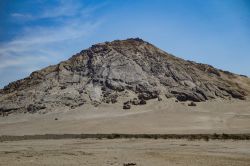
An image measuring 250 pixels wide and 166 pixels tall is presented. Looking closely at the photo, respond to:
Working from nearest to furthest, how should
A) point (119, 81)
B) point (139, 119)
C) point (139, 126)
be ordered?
point (139, 126) < point (139, 119) < point (119, 81)

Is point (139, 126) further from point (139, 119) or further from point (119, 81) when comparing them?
point (119, 81)

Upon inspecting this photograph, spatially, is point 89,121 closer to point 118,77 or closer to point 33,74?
point 118,77

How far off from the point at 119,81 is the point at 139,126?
2373cm

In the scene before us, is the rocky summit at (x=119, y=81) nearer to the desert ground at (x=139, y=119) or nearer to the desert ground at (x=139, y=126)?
the desert ground at (x=139, y=119)

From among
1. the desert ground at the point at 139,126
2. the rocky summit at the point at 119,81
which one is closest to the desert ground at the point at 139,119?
the desert ground at the point at 139,126

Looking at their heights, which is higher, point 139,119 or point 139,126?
point 139,119

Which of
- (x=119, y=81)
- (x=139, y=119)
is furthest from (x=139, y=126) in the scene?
(x=119, y=81)

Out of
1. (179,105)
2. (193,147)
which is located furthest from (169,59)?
(193,147)

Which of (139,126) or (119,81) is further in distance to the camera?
(119,81)

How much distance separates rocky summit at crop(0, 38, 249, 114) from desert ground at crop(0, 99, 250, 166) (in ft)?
10.9

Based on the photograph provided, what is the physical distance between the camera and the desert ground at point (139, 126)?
29.9 meters

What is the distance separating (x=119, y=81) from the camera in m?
78.2

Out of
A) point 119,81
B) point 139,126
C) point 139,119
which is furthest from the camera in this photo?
point 119,81

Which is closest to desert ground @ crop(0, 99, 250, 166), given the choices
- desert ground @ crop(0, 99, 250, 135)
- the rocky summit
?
desert ground @ crop(0, 99, 250, 135)
